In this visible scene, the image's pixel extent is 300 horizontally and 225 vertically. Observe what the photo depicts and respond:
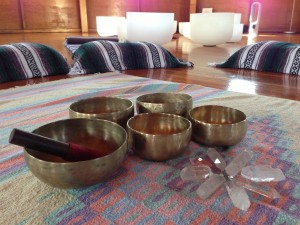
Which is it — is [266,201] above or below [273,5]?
below

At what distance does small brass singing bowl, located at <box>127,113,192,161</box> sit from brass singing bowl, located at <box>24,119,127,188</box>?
2 centimetres

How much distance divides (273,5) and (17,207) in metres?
4.48

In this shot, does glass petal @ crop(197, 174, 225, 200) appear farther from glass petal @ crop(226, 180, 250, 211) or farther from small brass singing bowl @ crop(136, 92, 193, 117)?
small brass singing bowl @ crop(136, 92, 193, 117)

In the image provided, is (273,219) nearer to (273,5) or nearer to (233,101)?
(233,101)

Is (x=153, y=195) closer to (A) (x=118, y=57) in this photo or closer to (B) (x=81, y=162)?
(B) (x=81, y=162)

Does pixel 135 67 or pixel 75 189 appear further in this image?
pixel 135 67

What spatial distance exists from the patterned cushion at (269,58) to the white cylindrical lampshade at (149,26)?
884mm

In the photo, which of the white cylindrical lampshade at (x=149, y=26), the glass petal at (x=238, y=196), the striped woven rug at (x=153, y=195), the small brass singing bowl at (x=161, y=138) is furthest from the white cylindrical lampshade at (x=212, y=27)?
the glass petal at (x=238, y=196)

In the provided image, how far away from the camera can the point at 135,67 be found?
119cm

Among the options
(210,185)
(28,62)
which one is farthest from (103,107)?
(28,62)

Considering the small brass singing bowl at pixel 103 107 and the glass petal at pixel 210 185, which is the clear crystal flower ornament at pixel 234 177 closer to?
the glass petal at pixel 210 185

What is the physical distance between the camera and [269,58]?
1137mm

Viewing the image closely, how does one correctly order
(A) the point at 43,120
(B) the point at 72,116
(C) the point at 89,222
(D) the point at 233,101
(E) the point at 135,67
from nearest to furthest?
1. (C) the point at 89,222
2. (B) the point at 72,116
3. (A) the point at 43,120
4. (D) the point at 233,101
5. (E) the point at 135,67

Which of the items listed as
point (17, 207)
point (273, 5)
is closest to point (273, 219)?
point (17, 207)
